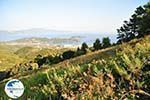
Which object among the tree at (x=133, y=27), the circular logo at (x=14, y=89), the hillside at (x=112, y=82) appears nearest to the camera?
the hillside at (x=112, y=82)

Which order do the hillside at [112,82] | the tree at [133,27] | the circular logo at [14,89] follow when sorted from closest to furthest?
1. the hillside at [112,82]
2. the circular logo at [14,89]
3. the tree at [133,27]

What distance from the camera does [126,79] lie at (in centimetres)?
687

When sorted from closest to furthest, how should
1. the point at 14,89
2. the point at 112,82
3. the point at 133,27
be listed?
the point at 112,82 < the point at 14,89 < the point at 133,27

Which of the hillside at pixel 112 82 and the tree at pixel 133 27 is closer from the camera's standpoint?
the hillside at pixel 112 82

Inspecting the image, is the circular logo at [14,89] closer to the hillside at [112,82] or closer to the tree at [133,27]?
the hillside at [112,82]

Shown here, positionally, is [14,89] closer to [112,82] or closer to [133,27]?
[112,82]

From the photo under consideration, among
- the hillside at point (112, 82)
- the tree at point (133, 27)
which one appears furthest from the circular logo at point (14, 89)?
the tree at point (133, 27)

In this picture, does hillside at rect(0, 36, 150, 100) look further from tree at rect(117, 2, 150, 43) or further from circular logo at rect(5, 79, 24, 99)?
tree at rect(117, 2, 150, 43)

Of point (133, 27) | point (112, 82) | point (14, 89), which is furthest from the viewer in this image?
point (133, 27)

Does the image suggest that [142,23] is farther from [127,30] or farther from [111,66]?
[111,66]

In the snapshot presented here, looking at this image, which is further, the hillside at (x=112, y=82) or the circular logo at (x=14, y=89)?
the circular logo at (x=14, y=89)

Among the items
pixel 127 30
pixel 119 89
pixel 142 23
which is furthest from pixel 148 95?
pixel 127 30

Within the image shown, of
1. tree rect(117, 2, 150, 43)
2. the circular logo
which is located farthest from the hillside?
tree rect(117, 2, 150, 43)

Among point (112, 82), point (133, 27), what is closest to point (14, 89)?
point (112, 82)
